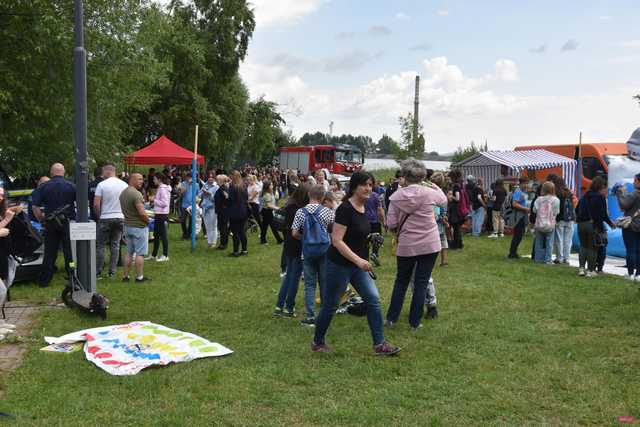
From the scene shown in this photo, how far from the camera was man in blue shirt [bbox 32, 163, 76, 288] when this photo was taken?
9586 mm

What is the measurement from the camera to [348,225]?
578 cm

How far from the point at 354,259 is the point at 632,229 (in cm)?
560

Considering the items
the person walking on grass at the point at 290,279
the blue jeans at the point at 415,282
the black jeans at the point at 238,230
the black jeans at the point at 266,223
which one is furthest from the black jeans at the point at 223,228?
the blue jeans at the point at 415,282

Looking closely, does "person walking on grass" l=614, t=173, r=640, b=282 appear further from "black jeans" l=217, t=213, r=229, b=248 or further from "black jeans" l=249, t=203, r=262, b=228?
"black jeans" l=249, t=203, r=262, b=228

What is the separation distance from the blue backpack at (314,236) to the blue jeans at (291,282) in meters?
0.62

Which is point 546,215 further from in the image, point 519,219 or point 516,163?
point 516,163

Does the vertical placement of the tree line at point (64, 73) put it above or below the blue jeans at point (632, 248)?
above

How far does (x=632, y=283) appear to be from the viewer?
1002cm

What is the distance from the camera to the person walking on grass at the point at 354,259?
226 inches

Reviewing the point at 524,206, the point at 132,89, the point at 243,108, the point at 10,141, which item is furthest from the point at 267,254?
the point at 243,108

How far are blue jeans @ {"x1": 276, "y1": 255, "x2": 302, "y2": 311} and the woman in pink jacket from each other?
52.8 inches

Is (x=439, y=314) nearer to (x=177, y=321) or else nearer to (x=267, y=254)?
(x=177, y=321)

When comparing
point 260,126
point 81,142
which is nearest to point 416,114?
point 260,126

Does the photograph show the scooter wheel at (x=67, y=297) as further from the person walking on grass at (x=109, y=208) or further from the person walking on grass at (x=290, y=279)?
the person walking on grass at (x=290, y=279)
